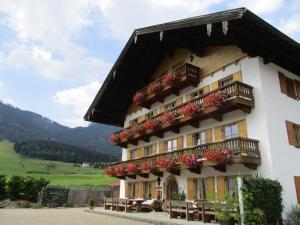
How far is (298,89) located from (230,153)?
7633 millimetres

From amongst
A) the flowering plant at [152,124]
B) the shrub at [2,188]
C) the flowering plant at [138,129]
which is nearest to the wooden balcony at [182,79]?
the flowering plant at [152,124]

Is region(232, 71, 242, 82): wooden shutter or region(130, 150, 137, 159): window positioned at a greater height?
region(232, 71, 242, 82): wooden shutter

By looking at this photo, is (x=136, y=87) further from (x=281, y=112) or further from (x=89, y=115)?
(x=281, y=112)

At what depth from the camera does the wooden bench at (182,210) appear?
16578mm

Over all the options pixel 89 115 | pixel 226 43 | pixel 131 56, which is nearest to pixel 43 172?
pixel 89 115

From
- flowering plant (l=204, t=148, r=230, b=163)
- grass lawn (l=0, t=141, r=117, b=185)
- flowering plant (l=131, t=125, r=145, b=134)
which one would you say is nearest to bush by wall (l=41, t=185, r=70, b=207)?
flowering plant (l=131, t=125, r=145, b=134)

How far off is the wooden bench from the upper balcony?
5.29m

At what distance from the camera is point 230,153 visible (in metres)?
15.6

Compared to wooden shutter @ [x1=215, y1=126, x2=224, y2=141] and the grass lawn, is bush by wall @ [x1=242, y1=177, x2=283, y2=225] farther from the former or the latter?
the grass lawn

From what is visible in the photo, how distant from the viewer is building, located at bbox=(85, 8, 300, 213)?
634 inches

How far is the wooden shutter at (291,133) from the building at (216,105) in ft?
0.21

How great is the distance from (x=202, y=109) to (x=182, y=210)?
19.3ft

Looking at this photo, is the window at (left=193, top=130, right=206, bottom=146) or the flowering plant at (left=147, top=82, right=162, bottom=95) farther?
the flowering plant at (left=147, top=82, right=162, bottom=95)

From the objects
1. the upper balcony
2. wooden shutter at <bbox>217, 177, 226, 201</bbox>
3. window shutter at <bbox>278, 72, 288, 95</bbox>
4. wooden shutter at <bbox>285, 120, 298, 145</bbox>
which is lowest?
wooden shutter at <bbox>217, 177, 226, 201</bbox>
